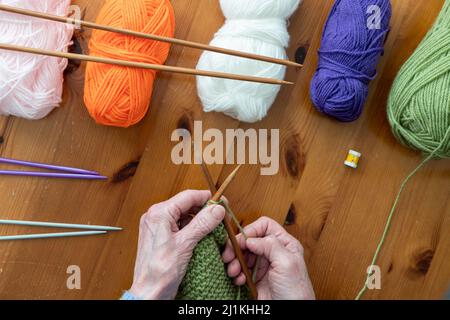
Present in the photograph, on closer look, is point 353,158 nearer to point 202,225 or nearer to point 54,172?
point 202,225

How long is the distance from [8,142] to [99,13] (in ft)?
1.01

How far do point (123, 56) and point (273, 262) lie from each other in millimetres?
448

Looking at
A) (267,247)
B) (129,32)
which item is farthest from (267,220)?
(129,32)

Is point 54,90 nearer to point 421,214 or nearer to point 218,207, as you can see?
point 218,207

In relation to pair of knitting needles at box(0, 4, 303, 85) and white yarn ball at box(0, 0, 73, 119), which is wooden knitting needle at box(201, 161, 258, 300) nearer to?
pair of knitting needles at box(0, 4, 303, 85)

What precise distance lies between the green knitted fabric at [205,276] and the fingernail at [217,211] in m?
0.05

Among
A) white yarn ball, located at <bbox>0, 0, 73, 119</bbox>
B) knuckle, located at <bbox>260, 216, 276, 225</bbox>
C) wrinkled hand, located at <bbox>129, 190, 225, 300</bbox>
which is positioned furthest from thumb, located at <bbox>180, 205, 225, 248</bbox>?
white yarn ball, located at <bbox>0, 0, 73, 119</bbox>

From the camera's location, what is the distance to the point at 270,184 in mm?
832

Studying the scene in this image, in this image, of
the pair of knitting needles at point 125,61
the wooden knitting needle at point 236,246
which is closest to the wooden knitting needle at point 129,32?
the pair of knitting needles at point 125,61

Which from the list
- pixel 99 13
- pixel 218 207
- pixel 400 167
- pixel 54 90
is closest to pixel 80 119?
pixel 54 90

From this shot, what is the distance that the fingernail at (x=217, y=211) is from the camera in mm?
670

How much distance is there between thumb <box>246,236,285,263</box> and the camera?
72cm

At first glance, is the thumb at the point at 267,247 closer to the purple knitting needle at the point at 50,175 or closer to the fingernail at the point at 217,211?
the fingernail at the point at 217,211

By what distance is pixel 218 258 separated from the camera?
69 cm
